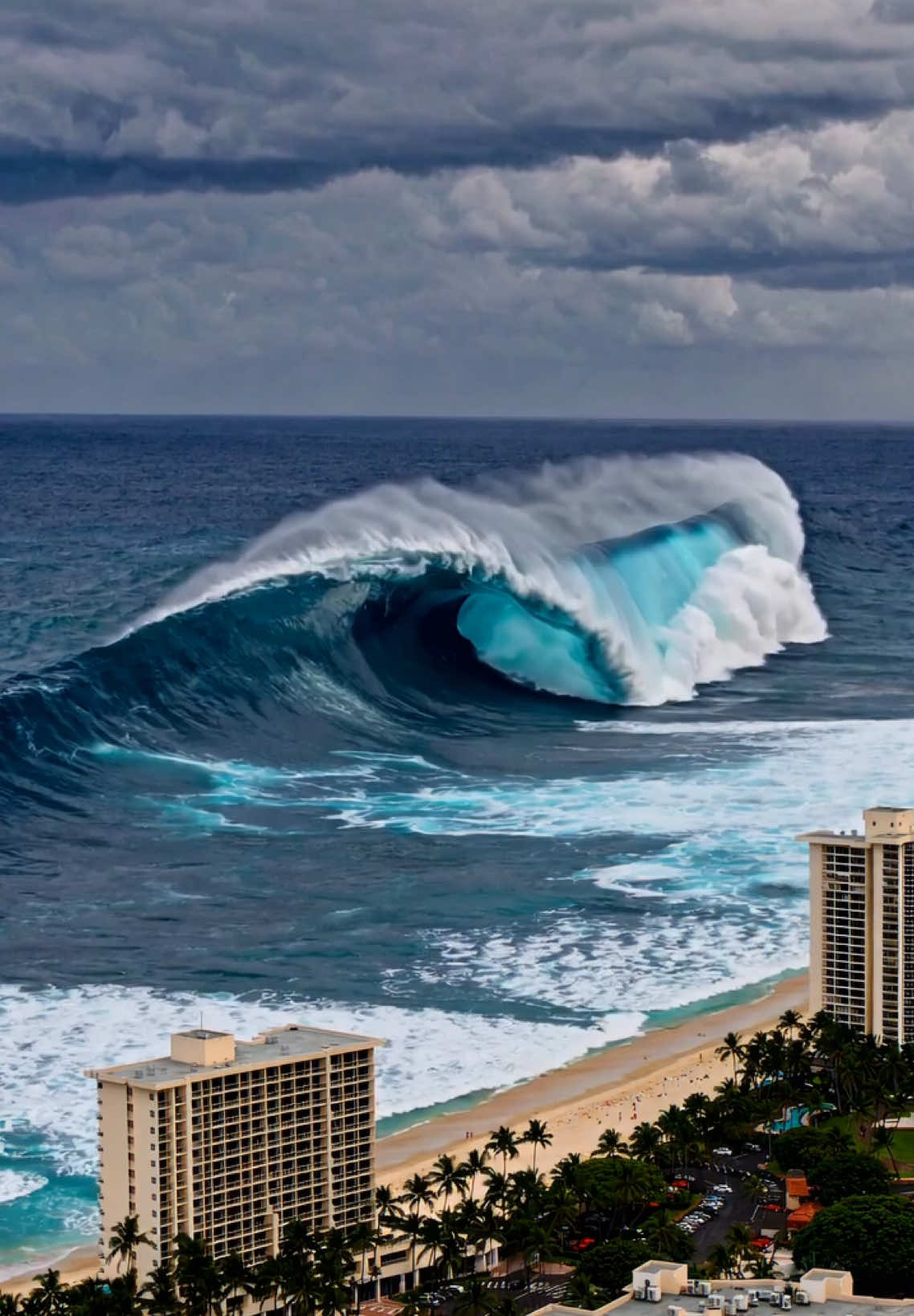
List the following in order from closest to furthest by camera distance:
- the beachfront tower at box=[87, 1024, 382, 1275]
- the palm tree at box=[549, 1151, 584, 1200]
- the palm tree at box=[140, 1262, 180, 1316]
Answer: the palm tree at box=[140, 1262, 180, 1316] → the beachfront tower at box=[87, 1024, 382, 1275] → the palm tree at box=[549, 1151, 584, 1200]

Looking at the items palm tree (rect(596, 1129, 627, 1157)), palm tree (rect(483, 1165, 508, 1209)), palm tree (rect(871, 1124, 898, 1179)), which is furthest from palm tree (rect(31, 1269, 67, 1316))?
palm tree (rect(871, 1124, 898, 1179))

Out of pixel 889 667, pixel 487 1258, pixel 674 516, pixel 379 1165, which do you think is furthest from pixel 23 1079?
pixel 674 516

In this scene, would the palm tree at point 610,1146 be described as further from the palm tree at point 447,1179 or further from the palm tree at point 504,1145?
the palm tree at point 447,1179

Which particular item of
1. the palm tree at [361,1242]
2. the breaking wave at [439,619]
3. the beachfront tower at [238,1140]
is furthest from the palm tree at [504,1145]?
the breaking wave at [439,619]

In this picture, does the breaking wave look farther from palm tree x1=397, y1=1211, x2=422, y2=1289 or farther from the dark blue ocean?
palm tree x1=397, y1=1211, x2=422, y2=1289

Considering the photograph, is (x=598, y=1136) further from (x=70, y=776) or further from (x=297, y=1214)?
(x=70, y=776)

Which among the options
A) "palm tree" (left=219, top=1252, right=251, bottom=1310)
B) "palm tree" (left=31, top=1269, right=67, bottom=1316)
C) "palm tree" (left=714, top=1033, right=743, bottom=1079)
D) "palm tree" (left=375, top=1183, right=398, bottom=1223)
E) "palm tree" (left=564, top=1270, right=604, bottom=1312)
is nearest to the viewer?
"palm tree" (left=31, top=1269, right=67, bottom=1316)
